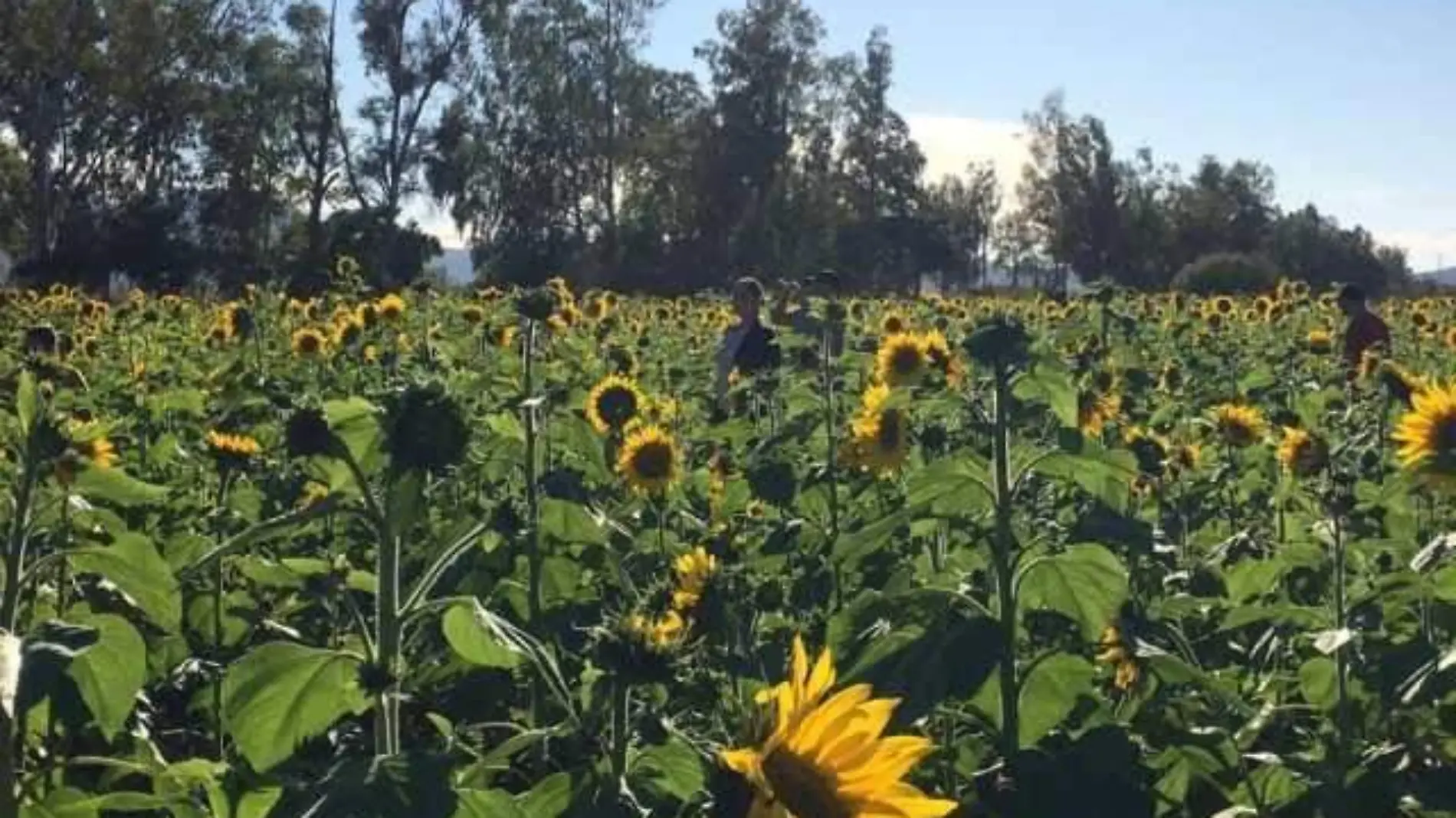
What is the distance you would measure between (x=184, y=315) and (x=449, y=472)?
12.0 meters

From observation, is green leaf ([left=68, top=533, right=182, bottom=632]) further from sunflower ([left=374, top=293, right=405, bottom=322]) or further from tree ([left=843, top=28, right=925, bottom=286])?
tree ([left=843, top=28, right=925, bottom=286])

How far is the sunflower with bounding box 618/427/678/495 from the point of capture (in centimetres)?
500

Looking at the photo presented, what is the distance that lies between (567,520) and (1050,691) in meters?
1.03

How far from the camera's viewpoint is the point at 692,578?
3.45 metres

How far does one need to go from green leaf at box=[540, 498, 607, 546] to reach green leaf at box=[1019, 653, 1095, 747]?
0.93 m

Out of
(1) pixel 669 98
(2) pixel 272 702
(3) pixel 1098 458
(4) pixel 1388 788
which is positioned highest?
(1) pixel 669 98

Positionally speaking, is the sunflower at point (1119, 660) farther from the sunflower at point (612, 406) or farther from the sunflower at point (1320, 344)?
the sunflower at point (1320, 344)

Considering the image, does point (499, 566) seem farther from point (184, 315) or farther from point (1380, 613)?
point (184, 315)

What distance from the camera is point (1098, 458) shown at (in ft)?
8.20

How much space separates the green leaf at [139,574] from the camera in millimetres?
1978

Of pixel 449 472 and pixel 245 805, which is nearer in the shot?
pixel 245 805

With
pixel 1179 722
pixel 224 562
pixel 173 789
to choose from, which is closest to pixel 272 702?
pixel 173 789

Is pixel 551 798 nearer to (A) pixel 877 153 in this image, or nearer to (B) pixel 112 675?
(B) pixel 112 675

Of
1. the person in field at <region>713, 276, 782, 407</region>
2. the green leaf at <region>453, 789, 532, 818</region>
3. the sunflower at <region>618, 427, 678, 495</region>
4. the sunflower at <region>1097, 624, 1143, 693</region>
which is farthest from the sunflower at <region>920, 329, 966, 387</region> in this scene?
the green leaf at <region>453, 789, 532, 818</region>
